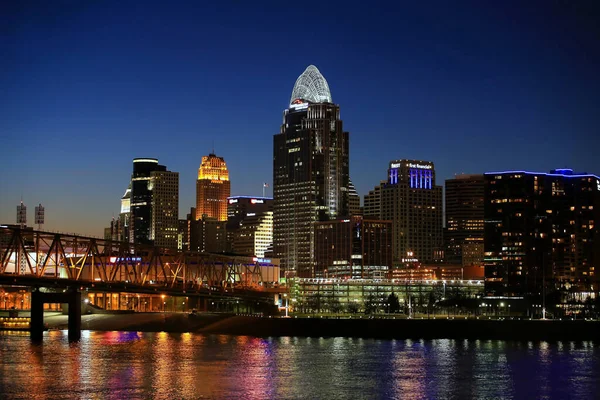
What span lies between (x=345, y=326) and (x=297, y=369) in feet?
200

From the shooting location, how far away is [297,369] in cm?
10469

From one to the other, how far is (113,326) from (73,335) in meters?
36.1

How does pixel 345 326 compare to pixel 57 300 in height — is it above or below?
below

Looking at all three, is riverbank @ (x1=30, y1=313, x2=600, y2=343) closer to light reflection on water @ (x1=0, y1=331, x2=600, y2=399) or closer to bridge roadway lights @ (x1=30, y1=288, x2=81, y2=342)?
light reflection on water @ (x1=0, y1=331, x2=600, y2=399)

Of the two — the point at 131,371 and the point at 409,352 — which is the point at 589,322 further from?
the point at 131,371


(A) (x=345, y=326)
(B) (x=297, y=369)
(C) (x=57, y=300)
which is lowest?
(B) (x=297, y=369)

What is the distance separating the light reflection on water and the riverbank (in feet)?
20.7

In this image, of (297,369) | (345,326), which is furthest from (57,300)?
(297,369)

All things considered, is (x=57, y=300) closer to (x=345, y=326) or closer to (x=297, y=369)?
(x=345, y=326)

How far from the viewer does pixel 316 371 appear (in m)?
103

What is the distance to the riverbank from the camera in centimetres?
15188

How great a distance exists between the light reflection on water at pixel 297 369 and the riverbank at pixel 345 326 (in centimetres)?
630

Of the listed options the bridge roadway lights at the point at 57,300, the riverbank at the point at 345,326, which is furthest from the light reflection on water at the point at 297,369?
the riverbank at the point at 345,326

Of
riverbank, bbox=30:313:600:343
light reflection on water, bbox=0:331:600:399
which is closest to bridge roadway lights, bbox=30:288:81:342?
light reflection on water, bbox=0:331:600:399
